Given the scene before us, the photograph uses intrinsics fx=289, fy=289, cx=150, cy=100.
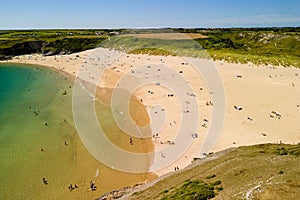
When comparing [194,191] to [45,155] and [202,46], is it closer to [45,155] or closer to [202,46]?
[45,155]

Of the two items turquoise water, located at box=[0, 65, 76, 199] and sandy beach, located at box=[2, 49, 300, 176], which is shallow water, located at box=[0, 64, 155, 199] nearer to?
turquoise water, located at box=[0, 65, 76, 199]

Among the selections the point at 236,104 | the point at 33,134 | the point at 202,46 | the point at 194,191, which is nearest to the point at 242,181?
the point at 194,191

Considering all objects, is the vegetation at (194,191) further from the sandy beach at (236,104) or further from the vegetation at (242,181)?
the sandy beach at (236,104)

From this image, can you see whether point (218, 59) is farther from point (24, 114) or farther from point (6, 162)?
point (6, 162)

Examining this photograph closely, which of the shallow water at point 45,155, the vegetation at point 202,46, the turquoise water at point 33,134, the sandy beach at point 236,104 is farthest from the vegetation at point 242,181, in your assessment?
the vegetation at point 202,46

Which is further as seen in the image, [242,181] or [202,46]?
[202,46]

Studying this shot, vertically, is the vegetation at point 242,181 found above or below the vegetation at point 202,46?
below

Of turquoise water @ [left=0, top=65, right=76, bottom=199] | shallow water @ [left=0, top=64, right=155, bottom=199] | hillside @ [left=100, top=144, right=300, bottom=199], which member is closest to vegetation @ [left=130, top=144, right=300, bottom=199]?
hillside @ [left=100, top=144, right=300, bottom=199]
